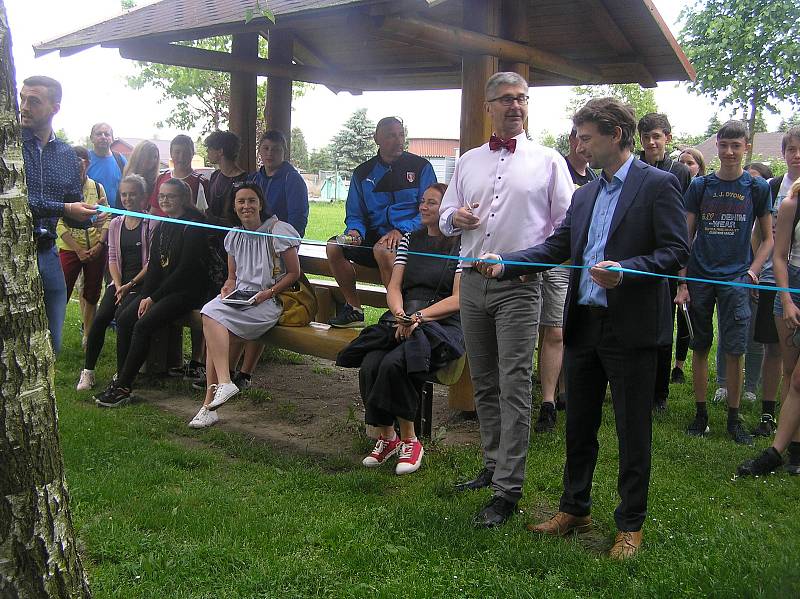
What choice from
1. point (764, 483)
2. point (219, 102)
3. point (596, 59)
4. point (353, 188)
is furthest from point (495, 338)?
point (219, 102)

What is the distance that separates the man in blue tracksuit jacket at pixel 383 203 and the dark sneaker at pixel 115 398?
5.92 feet

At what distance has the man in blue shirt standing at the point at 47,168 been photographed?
5215 millimetres

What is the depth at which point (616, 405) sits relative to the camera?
3709mm

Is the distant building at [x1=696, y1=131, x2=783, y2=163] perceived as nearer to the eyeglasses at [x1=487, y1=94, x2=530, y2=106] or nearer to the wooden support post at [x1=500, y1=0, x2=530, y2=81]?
the wooden support post at [x1=500, y1=0, x2=530, y2=81]

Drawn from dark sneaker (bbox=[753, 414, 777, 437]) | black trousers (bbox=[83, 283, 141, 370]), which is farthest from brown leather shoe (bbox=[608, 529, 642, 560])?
black trousers (bbox=[83, 283, 141, 370])

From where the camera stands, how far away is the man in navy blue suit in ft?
11.5

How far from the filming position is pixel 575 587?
3.38 metres

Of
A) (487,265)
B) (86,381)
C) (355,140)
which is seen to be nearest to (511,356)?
(487,265)

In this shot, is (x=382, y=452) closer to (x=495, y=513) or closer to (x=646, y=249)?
(x=495, y=513)

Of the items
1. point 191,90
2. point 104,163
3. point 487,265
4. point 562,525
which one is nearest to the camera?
point 562,525

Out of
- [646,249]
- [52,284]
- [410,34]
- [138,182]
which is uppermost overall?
[410,34]

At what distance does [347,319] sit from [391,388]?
147 centimetres

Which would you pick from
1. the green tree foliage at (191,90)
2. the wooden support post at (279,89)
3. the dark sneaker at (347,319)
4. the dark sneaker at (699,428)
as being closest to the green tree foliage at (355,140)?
the green tree foliage at (191,90)

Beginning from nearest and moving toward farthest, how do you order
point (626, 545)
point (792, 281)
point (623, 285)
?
point (623, 285)
point (626, 545)
point (792, 281)
